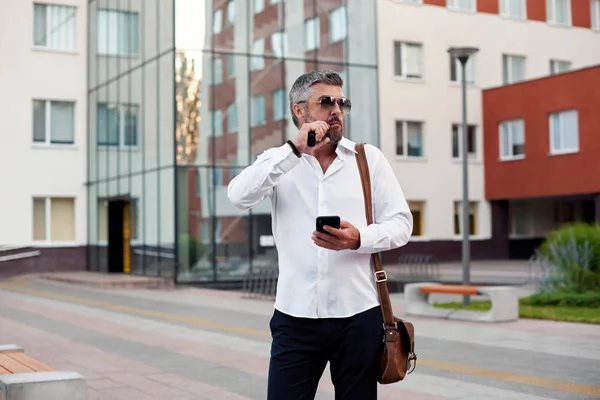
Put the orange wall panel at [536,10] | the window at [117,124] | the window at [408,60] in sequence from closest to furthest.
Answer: the window at [117,124] < the window at [408,60] < the orange wall panel at [536,10]

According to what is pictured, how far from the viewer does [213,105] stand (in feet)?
79.7

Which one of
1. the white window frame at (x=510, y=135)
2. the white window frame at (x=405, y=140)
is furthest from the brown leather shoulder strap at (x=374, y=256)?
the white window frame at (x=510, y=135)

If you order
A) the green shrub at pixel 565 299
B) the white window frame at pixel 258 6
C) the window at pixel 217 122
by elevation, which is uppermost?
the white window frame at pixel 258 6

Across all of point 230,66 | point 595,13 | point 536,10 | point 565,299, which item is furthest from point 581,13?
point 565,299

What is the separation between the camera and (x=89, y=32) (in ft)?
106

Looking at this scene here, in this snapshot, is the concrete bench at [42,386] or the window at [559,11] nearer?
the concrete bench at [42,386]

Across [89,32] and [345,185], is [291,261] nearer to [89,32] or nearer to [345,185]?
[345,185]

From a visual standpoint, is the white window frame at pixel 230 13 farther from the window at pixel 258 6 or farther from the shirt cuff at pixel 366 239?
the shirt cuff at pixel 366 239

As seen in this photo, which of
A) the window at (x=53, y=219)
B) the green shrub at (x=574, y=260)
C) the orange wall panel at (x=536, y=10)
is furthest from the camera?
the orange wall panel at (x=536, y=10)

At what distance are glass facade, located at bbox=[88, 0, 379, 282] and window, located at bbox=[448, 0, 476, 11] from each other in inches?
429

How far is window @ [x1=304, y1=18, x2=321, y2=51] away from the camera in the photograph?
1016 inches

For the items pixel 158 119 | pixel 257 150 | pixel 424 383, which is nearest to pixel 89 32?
pixel 158 119

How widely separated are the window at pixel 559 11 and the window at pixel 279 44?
17371mm

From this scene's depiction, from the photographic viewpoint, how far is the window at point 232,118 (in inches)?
971
